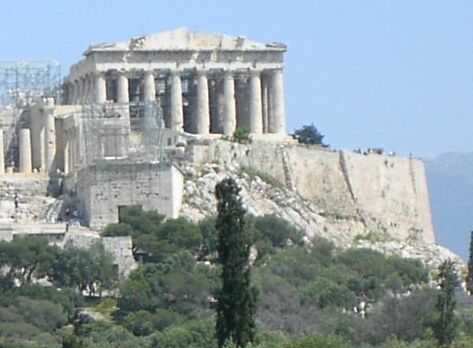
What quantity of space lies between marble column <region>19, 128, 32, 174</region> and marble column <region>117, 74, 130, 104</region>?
387cm

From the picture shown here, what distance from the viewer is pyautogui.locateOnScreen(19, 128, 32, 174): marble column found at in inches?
4461

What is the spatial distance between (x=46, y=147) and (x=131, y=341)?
2342 centimetres

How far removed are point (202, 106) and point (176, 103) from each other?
102cm

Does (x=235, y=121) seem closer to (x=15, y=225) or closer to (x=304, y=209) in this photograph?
A: (x=304, y=209)

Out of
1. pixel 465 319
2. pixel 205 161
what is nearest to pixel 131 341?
pixel 465 319

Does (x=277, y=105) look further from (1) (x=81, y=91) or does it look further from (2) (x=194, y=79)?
(1) (x=81, y=91)

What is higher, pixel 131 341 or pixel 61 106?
pixel 61 106

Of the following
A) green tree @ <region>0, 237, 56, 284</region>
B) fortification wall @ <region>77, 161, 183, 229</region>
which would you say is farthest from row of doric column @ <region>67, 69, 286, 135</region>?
green tree @ <region>0, 237, 56, 284</region>

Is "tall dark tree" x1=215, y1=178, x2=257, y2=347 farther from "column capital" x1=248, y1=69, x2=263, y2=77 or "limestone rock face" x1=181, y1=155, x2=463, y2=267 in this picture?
"column capital" x1=248, y1=69, x2=263, y2=77

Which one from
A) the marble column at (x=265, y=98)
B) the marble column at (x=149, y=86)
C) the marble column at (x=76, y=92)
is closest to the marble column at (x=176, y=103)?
the marble column at (x=149, y=86)

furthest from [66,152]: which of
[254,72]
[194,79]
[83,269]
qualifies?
[83,269]

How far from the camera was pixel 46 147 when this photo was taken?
372 ft

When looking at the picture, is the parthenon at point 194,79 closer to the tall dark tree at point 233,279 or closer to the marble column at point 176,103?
the marble column at point 176,103

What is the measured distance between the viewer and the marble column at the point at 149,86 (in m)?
115
